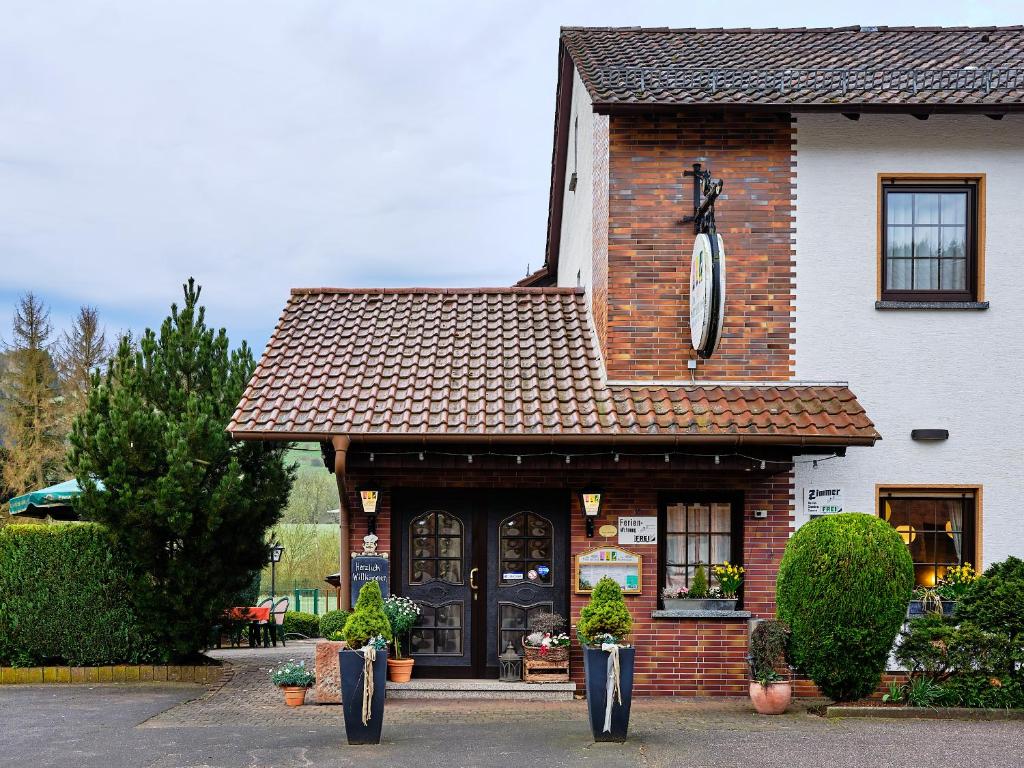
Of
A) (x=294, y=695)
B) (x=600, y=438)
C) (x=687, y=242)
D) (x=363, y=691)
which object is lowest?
(x=294, y=695)

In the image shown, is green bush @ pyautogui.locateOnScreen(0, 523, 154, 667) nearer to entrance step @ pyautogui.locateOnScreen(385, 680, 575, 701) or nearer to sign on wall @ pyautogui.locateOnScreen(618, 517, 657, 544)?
entrance step @ pyautogui.locateOnScreen(385, 680, 575, 701)

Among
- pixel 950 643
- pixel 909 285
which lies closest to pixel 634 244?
pixel 909 285

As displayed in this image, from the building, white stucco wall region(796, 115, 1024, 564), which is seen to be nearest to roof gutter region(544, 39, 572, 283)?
the building

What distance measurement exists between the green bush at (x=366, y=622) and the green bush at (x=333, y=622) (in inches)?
53.7

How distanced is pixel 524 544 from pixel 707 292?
3.50m

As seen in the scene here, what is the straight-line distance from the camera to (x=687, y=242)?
39.0ft

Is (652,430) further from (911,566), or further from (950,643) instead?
(950,643)

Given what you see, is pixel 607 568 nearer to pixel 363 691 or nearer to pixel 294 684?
pixel 363 691

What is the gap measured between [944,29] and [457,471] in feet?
32.5

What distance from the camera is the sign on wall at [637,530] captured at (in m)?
11.5

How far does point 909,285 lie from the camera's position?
473 inches

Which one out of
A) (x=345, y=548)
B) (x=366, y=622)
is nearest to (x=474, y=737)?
(x=366, y=622)

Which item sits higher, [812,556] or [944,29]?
[944,29]

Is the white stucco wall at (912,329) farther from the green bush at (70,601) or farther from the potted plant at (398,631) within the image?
the green bush at (70,601)
